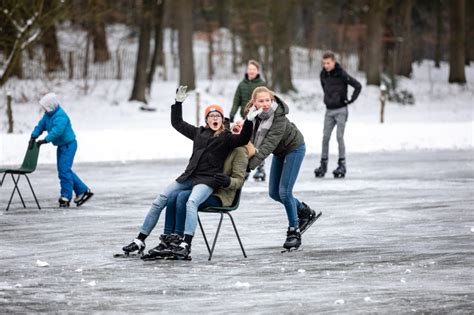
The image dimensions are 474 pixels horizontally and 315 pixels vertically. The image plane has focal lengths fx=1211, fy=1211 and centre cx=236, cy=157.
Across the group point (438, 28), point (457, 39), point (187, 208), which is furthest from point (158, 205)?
point (438, 28)

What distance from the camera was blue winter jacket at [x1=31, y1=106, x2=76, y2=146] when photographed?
53.8ft

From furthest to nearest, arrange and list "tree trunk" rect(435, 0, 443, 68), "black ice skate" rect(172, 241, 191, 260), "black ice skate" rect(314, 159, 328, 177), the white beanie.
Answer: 1. "tree trunk" rect(435, 0, 443, 68)
2. "black ice skate" rect(314, 159, 328, 177)
3. the white beanie
4. "black ice skate" rect(172, 241, 191, 260)

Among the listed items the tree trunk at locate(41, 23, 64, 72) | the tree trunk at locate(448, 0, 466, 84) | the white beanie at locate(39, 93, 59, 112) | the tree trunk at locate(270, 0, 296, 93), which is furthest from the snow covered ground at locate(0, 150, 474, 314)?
the tree trunk at locate(448, 0, 466, 84)

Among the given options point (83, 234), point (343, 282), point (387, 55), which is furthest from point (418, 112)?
point (343, 282)

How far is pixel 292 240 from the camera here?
1217cm

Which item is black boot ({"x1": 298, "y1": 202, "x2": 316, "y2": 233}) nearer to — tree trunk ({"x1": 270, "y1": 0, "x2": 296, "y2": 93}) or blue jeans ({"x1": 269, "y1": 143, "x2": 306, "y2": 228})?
blue jeans ({"x1": 269, "y1": 143, "x2": 306, "y2": 228})

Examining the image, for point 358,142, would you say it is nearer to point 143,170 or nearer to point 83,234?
point 143,170

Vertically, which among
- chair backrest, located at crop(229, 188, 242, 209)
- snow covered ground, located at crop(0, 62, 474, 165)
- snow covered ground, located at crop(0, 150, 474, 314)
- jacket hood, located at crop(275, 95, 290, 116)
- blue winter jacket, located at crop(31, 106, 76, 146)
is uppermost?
jacket hood, located at crop(275, 95, 290, 116)

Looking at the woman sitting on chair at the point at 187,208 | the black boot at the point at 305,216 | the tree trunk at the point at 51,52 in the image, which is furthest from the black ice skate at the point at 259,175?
the tree trunk at the point at 51,52

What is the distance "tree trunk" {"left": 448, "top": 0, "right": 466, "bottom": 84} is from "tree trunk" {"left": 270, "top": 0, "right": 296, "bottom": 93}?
9.58 m

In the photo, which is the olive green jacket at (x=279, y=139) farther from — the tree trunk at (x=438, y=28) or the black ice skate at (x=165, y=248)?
the tree trunk at (x=438, y=28)

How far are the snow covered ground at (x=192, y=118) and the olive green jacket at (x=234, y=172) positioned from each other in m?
14.1

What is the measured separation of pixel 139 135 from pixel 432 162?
787 centimetres

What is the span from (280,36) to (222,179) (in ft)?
109
